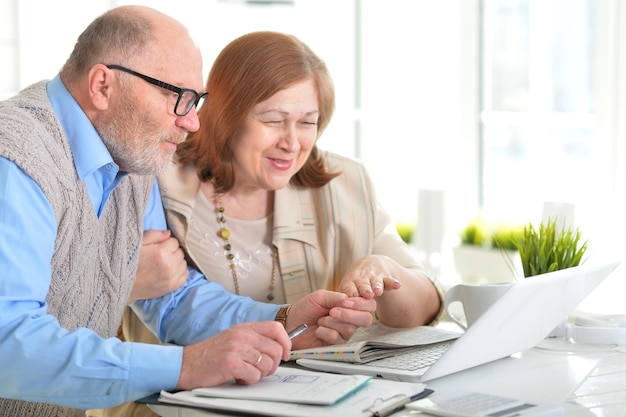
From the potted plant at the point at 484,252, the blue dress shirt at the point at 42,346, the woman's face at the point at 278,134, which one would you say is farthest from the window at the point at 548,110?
the blue dress shirt at the point at 42,346

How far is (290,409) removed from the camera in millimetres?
1343

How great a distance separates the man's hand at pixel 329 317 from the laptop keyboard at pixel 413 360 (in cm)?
15

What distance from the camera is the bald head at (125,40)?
1.78 m

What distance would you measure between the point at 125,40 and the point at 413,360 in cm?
81

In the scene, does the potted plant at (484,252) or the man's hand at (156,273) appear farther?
the potted plant at (484,252)

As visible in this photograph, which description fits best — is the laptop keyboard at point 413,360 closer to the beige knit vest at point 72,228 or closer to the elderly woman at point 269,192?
the elderly woman at point 269,192

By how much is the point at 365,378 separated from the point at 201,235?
33.6 inches

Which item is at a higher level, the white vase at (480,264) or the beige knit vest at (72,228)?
the beige knit vest at (72,228)

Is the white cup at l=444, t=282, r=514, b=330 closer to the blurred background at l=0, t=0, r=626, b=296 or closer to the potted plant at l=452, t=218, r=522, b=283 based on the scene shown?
the blurred background at l=0, t=0, r=626, b=296

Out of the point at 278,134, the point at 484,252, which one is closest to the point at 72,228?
the point at 278,134

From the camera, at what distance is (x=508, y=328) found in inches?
65.7

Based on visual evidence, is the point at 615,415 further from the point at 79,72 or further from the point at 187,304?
the point at 79,72

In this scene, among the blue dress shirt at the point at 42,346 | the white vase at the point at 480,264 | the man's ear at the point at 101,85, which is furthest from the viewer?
the white vase at the point at 480,264

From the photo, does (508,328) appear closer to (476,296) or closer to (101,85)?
(476,296)
